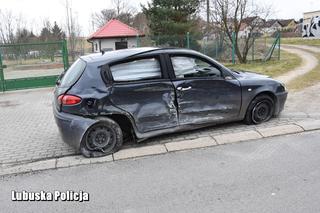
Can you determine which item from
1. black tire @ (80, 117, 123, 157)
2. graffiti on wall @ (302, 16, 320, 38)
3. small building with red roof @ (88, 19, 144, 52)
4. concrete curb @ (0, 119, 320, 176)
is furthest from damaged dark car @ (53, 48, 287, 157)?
graffiti on wall @ (302, 16, 320, 38)

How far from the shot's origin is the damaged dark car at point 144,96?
4660 millimetres

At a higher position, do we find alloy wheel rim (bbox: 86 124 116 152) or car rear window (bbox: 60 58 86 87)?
car rear window (bbox: 60 58 86 87)

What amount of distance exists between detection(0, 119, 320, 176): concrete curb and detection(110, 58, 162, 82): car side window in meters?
1.16

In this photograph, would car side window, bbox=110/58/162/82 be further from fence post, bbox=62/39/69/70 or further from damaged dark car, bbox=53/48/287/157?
fence post, bbox=62/39/69/70

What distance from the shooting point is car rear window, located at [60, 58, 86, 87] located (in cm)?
480

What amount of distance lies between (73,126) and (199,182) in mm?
2054

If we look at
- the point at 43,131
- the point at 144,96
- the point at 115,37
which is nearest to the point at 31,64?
the point at 43,131

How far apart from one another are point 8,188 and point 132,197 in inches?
65.8

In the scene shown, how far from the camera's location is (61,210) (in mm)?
3305

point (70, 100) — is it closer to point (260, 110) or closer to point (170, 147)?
point (170, 147)

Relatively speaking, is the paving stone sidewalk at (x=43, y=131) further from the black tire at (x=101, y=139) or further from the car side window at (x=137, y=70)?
→ the car side window at (x=137, y=70)

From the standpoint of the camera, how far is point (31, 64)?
40.2ft

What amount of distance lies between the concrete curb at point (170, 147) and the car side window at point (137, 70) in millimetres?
1157

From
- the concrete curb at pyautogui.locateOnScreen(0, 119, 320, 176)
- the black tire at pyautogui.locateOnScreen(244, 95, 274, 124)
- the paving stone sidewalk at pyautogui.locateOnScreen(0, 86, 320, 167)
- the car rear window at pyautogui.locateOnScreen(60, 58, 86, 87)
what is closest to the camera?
the concrete curb at pyautogui.locateOnScreen(0, 119, 320, 176)
